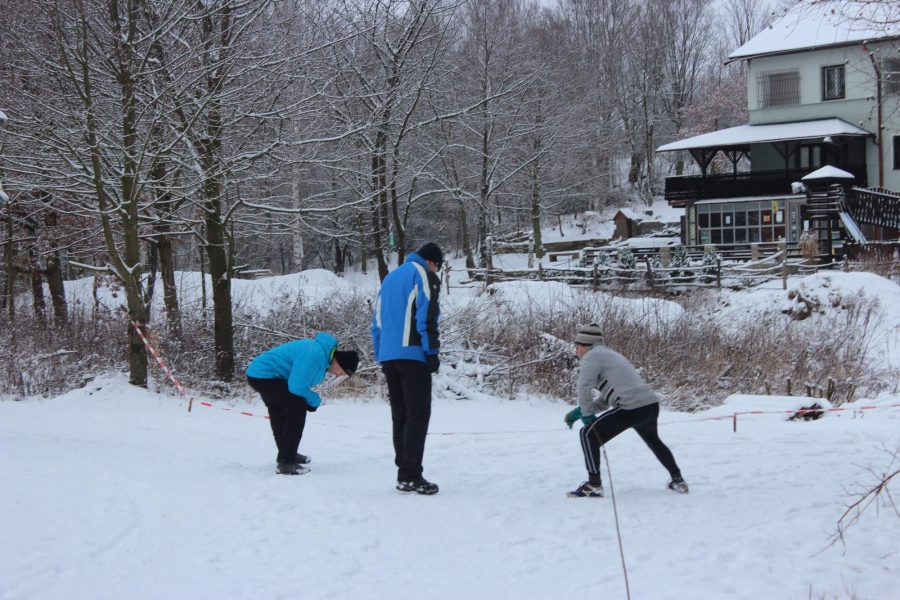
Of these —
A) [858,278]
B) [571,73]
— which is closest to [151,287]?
[858,278]

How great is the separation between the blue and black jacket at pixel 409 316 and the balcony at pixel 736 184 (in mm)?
34586

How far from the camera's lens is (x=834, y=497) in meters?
5.60

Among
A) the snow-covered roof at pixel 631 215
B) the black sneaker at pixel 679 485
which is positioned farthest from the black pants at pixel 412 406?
the snow-covered roof at pixel 631 215

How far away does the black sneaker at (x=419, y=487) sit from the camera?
593cm

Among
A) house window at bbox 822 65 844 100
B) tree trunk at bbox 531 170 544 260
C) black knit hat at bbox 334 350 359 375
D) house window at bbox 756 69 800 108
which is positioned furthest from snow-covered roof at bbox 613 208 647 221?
black knit hat at bbox 334 350 359 375

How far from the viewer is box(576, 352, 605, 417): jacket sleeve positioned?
574 centimetres

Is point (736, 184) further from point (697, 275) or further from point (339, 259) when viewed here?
point (339, 259)

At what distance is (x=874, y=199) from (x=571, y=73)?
700 inches

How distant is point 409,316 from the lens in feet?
19.3

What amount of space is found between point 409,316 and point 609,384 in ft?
5.24

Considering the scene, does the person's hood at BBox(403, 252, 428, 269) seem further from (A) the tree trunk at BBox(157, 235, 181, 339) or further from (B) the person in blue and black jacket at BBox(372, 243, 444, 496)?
(A) the tree trunk at BBox(157, 235, 181, 339)

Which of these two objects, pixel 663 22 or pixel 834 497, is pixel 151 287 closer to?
pixel 834 497

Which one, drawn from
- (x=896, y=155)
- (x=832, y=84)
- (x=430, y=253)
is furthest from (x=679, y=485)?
(x=832, y=84)

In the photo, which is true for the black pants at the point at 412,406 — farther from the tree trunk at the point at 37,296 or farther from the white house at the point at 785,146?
the white house at the point at 785,146
